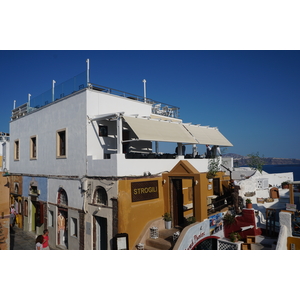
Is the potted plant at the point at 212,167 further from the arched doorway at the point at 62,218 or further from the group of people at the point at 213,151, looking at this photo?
the arched doorway at the point at 62,218

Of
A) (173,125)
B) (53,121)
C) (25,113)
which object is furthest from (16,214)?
(173,125)

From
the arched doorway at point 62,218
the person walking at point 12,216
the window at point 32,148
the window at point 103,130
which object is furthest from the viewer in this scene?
the person walking at point 12,216

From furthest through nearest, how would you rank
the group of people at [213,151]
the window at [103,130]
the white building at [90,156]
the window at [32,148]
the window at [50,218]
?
the window at [32,148] → the group of people at [213,151] → the window at [50,218] → the window at [103,130] → the white building at [90,156]

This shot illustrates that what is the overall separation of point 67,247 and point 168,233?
230 inches

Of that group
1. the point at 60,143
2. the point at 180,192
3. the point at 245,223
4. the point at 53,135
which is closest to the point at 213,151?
the point at 180,192

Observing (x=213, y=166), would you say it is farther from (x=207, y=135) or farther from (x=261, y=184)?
(x=261, y=184)

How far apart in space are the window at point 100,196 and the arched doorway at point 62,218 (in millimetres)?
3046

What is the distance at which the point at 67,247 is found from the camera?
1343 centimetres

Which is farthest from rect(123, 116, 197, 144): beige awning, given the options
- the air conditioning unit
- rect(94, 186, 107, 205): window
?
the air conditioning unit

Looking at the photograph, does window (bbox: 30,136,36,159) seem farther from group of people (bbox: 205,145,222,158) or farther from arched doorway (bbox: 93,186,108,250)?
group of people (bbox: 205,145,222,158)

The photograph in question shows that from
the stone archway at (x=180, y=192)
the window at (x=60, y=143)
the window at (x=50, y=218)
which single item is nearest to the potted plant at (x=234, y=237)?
the stone archway at (x=180, y=192)

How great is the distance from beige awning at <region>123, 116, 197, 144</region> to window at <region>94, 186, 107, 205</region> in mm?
2913

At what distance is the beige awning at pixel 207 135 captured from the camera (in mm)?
14609

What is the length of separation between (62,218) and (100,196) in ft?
13.5
